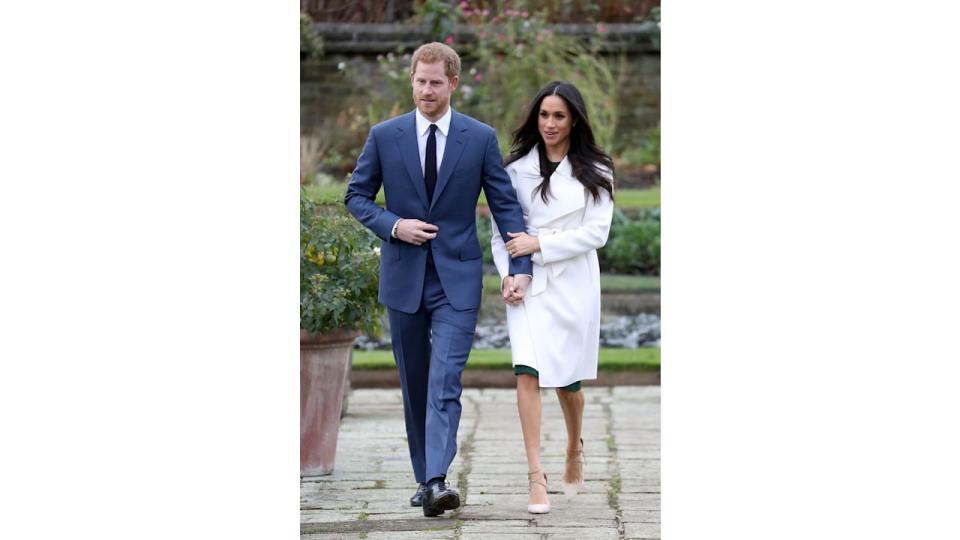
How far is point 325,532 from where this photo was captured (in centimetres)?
517

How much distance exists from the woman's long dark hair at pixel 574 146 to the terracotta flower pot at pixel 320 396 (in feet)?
4.12

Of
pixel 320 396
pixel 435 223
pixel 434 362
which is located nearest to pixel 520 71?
pixel 320 396

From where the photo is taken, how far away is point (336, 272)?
20.6 feet

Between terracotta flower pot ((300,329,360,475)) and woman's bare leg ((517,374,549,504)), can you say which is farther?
terracotta flower pot ((300,329,360,475))

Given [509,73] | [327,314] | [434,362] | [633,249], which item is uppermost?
[509,73]

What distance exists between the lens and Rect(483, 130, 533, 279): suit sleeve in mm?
5355

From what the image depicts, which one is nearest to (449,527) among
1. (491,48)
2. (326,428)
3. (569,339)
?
(569,339)

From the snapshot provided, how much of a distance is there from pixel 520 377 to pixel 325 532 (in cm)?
90

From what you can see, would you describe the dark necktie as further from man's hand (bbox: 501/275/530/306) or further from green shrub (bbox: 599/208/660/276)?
green shrub (bbox: 599/208/660/276)

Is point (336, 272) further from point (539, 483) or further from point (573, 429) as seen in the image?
point (539, 483)

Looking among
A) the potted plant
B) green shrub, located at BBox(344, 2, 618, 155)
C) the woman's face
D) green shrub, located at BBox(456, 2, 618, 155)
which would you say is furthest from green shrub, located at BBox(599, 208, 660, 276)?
the woman's face

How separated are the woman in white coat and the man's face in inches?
16.8

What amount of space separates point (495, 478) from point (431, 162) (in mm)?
1616

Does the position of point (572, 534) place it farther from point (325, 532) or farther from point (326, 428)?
point (326, 428)
